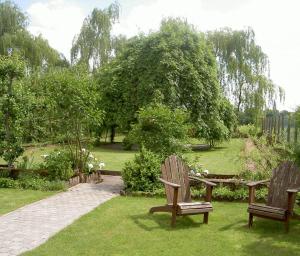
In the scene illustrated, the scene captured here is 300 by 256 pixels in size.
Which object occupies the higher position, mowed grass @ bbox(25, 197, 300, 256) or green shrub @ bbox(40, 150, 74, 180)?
green shrub @ bbox(40, 150, 74, 180)

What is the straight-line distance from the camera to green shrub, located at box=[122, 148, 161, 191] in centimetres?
924

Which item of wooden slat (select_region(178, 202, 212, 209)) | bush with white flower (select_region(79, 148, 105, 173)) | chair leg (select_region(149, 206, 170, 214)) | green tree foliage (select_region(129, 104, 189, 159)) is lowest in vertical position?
chair leg (select_region(149, 206, 170, 214))

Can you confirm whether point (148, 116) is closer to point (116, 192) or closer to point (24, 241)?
point (116, 192)

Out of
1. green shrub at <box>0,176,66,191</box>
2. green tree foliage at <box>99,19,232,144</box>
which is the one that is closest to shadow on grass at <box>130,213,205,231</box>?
green shrub at <box>0,176,66,191</box>

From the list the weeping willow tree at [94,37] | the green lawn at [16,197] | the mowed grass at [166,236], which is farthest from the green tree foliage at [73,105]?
the weeping willow tree at [94,37]

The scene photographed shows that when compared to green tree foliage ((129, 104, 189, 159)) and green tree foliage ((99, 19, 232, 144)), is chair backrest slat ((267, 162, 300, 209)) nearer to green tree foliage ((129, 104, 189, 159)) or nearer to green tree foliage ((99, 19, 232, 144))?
green tree foliage ((129, 104, 189, 159))

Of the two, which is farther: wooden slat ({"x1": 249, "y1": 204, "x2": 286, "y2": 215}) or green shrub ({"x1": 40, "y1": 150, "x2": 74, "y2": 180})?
green shrub ({"x1": 40, "y1": 150, "x2": 74, "y2": 180})

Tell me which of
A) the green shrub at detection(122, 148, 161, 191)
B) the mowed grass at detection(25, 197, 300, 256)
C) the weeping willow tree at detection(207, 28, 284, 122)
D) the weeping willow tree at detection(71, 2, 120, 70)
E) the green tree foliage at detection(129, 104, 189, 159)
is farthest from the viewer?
the weeping willow tree at detection(207, 28, 284, 122)

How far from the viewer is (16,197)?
8.61 metres

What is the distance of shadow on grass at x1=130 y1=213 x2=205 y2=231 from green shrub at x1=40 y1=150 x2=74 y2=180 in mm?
3527

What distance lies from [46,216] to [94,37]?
2123 centimetres

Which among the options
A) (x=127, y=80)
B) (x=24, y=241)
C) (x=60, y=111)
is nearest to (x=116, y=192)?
(x=60, y=111)

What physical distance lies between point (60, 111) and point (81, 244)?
5.56 metres

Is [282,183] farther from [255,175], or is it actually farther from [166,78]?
[166,78]
